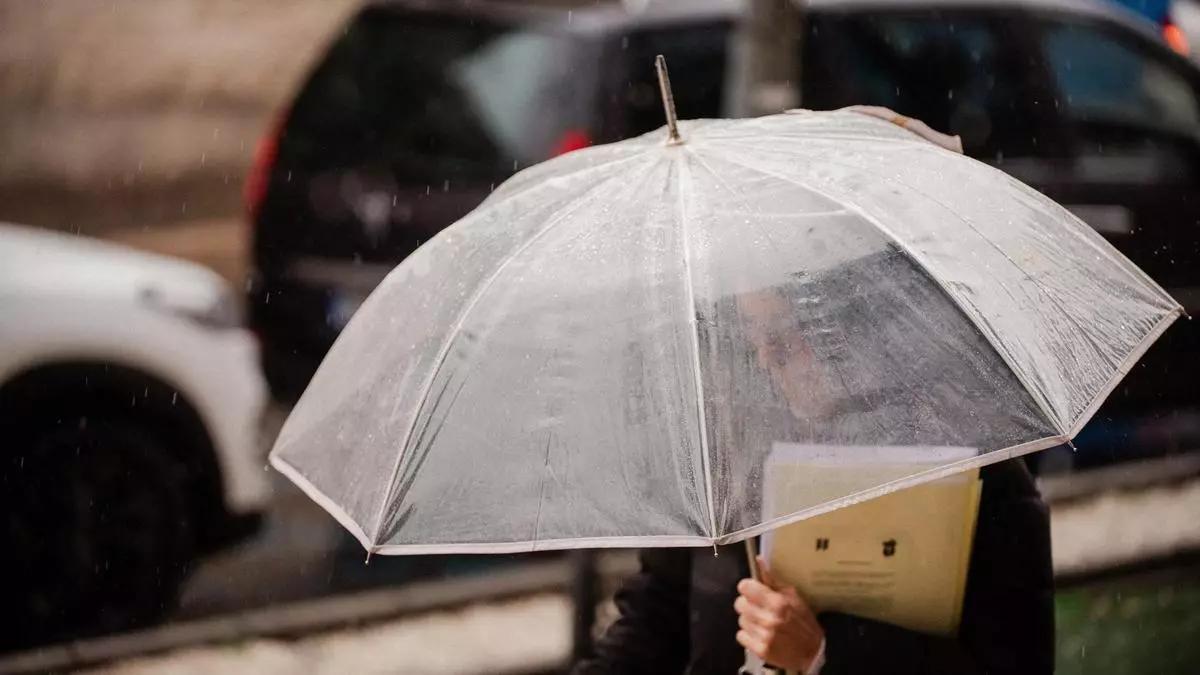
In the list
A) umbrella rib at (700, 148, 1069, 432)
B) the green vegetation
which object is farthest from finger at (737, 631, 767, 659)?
the green vegetation

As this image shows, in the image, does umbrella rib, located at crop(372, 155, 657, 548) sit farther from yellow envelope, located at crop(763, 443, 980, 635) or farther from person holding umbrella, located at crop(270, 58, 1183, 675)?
yellow envelope, located at crop(763, 443, 980, 635)

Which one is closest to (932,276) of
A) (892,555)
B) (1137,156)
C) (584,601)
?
(892,555)

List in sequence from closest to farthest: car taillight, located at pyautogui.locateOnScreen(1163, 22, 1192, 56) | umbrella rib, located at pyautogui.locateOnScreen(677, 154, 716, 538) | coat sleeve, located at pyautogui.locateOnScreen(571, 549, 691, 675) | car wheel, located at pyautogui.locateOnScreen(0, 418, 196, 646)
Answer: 1. umbrella rib, located at pyautogui.locateOnScreen(677, 154, 716, 538)
2. coat sleeve, located at pyautogui.locateOnScreen(571, 549, 691, 675)
3. car wheel, located at pyautogui.locateOnScreen(0, 418, 196, 646)
4. car taillight, located at pyautogui.locateOnScreen(1163, 22, 1192, 56)

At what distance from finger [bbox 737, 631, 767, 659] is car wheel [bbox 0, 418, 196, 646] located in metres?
3.43

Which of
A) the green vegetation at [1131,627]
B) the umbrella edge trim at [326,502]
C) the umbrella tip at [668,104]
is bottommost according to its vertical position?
the green vegetation at [1131,627]

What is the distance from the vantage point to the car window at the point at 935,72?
5395 millimetres

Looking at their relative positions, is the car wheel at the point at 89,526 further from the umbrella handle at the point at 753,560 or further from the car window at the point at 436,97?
the umbrella handle at the point at 753,560

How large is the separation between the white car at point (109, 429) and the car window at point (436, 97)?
976mm

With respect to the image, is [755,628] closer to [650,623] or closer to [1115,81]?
[650,623]

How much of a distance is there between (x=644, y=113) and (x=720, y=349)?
348 centimetres

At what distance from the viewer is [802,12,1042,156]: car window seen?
5395 millimetres

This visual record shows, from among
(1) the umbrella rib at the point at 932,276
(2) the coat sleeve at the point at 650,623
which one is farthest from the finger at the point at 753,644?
(1) the umbrella rib at the point at 932,276

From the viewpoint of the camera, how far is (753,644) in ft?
6.98

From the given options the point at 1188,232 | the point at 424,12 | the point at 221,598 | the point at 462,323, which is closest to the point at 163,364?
the point at 221,598
